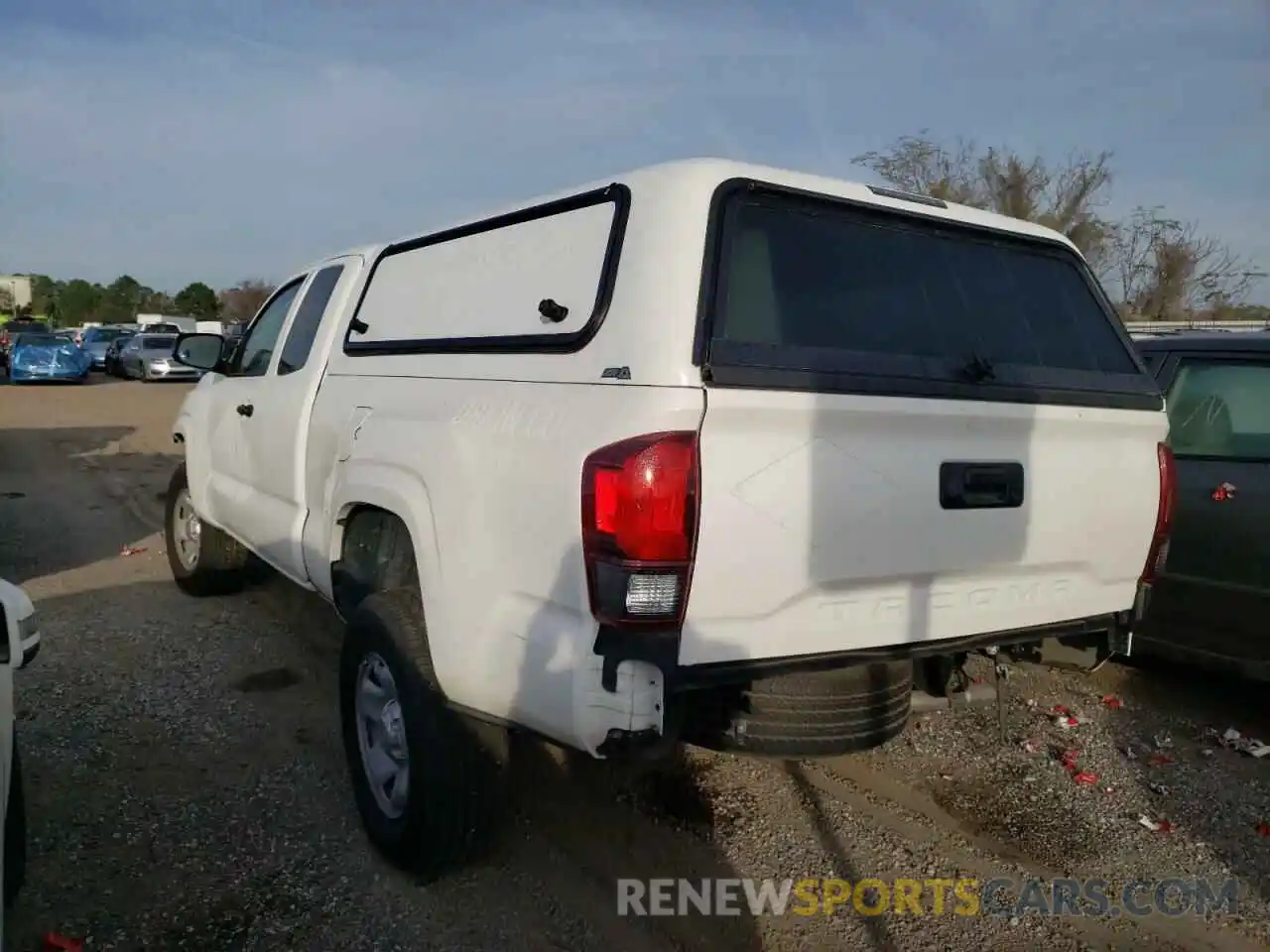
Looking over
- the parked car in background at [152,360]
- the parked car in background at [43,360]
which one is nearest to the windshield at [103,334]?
the parked car in background at [152,360]

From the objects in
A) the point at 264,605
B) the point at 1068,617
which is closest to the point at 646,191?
the point at 1068,617

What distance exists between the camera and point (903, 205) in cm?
323

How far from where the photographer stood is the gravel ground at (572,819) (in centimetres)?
304

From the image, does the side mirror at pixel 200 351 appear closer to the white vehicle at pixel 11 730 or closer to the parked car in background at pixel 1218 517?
the white vehicle at pixel 11 730

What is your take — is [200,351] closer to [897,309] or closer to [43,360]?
[897,309]

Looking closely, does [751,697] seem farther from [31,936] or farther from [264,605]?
[264,605]

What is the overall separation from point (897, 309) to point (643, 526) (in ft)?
3.89

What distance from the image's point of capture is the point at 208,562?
611cm

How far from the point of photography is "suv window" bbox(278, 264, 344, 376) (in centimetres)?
458

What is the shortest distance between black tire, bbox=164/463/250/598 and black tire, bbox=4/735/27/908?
3303mm

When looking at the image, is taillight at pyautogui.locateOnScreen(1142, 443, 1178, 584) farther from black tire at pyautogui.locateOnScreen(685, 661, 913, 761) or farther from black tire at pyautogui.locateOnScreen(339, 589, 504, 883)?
black tire at pyautogui.locateOnScreen(339, 589, 504, 883)

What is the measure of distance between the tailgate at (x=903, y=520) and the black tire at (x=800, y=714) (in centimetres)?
14

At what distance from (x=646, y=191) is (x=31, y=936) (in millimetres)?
2726

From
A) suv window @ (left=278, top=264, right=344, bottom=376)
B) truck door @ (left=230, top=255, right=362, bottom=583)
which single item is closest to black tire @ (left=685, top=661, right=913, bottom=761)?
truck door @ (left=230, top=255, right=362, bottom=583)
